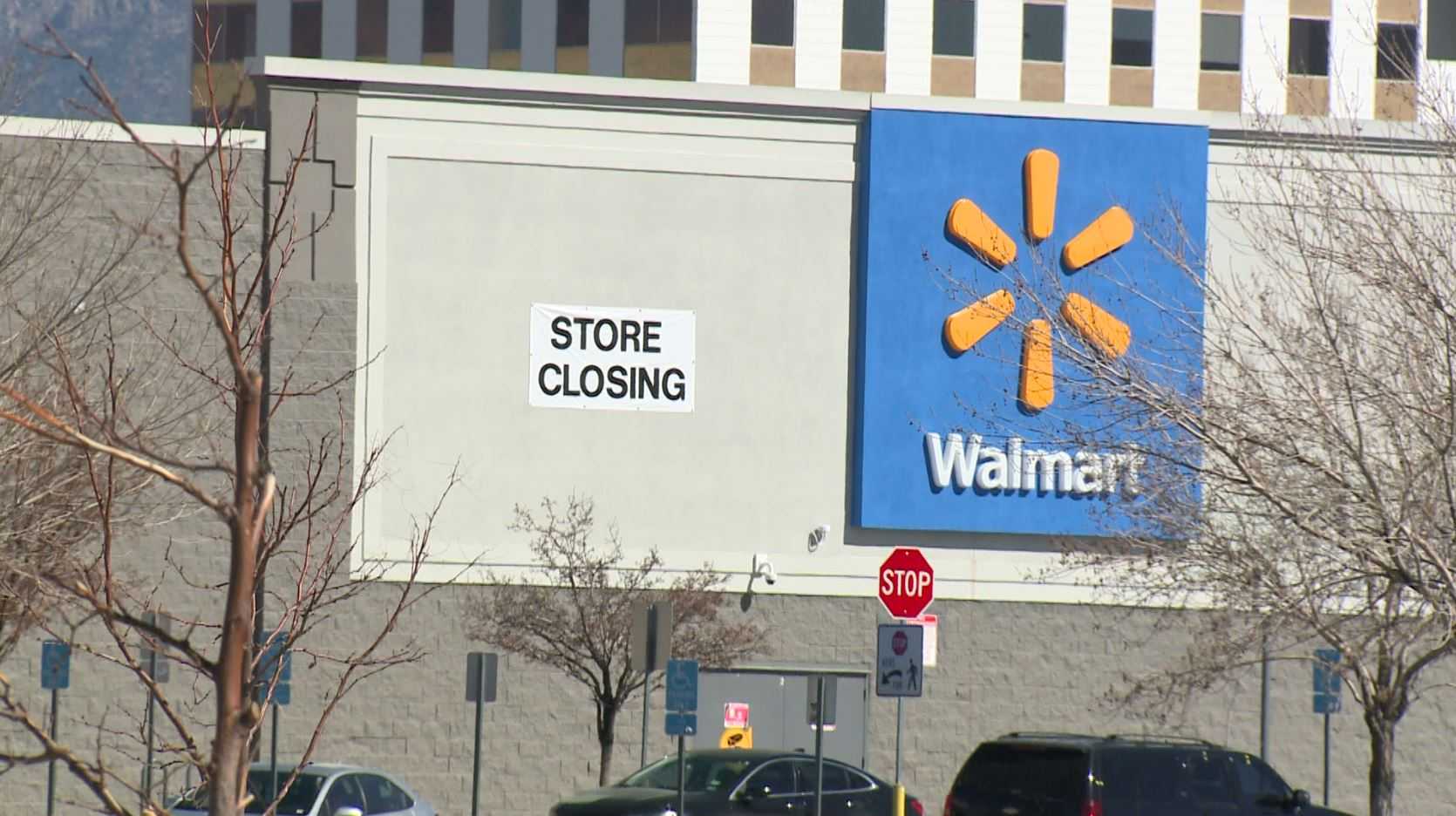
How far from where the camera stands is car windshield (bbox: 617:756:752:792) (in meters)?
23.0

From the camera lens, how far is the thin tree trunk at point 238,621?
607cm

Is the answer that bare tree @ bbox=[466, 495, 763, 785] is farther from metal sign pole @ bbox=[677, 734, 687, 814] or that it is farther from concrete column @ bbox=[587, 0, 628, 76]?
concrete column @ bbox=[587, 0, 628, 76]

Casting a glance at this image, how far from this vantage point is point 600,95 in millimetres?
29938

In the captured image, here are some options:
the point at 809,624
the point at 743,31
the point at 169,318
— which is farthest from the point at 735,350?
the point at 743,31

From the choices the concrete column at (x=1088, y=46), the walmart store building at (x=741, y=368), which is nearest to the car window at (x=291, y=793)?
the walmart store building at (x=741, y=368)

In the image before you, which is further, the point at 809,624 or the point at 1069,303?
the point at 809,624

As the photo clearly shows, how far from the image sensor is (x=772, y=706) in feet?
98.4

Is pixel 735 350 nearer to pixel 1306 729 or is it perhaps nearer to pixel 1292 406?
→ pixel 1306 729

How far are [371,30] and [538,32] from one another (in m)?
5.52

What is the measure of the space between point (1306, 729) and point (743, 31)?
96.6ft

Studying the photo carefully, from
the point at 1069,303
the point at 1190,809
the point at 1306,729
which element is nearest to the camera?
the point at 1069,303

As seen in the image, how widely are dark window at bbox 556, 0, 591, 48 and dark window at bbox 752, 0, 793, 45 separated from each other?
555 cm

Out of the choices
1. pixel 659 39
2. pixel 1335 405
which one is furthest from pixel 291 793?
pixel 659 39

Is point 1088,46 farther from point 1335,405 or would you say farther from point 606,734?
point 1335,405
